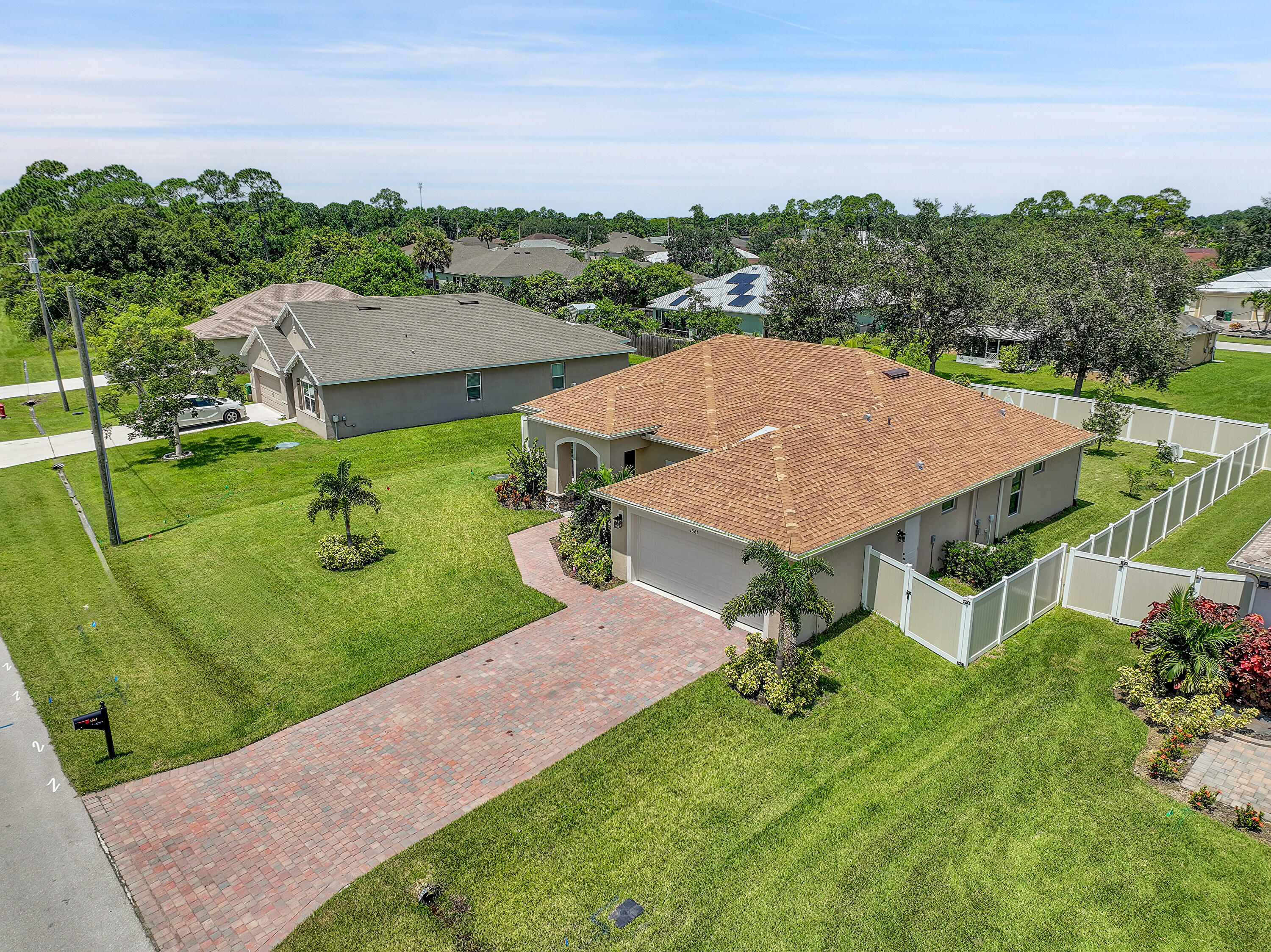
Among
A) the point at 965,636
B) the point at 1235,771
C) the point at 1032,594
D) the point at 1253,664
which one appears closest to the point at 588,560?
the point at 965,636

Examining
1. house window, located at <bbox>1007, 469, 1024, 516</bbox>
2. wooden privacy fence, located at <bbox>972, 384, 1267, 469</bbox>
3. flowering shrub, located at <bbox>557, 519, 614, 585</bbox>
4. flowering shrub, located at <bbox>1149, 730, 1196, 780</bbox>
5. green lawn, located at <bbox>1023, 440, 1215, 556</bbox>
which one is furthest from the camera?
wooden privacy fence, located at <bbox>972, 384, 1267, 469</bbox>

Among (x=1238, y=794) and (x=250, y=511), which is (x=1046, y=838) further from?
(x=250, y=511)

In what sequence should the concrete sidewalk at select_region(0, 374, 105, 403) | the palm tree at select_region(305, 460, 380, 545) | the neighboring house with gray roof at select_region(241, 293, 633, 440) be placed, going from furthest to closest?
the concrete sidewalk at select_region(0, 374, 105, 403) < the neighboring house with gray roof at select_region(241, 293, 633, 440) < the palm tree at select_region(305, 460, 380, 545)

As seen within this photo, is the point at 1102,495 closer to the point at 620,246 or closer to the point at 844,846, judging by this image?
the point at 844,846

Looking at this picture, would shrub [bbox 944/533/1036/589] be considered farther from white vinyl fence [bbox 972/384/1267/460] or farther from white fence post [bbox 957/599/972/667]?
white vinyl fence [bbox 972/384/1267/460]

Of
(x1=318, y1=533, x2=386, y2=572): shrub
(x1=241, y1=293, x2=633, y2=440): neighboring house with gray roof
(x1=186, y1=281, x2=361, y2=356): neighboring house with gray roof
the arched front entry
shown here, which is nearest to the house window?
the arched front entry

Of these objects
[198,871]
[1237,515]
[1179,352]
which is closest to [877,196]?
[1179,352]
